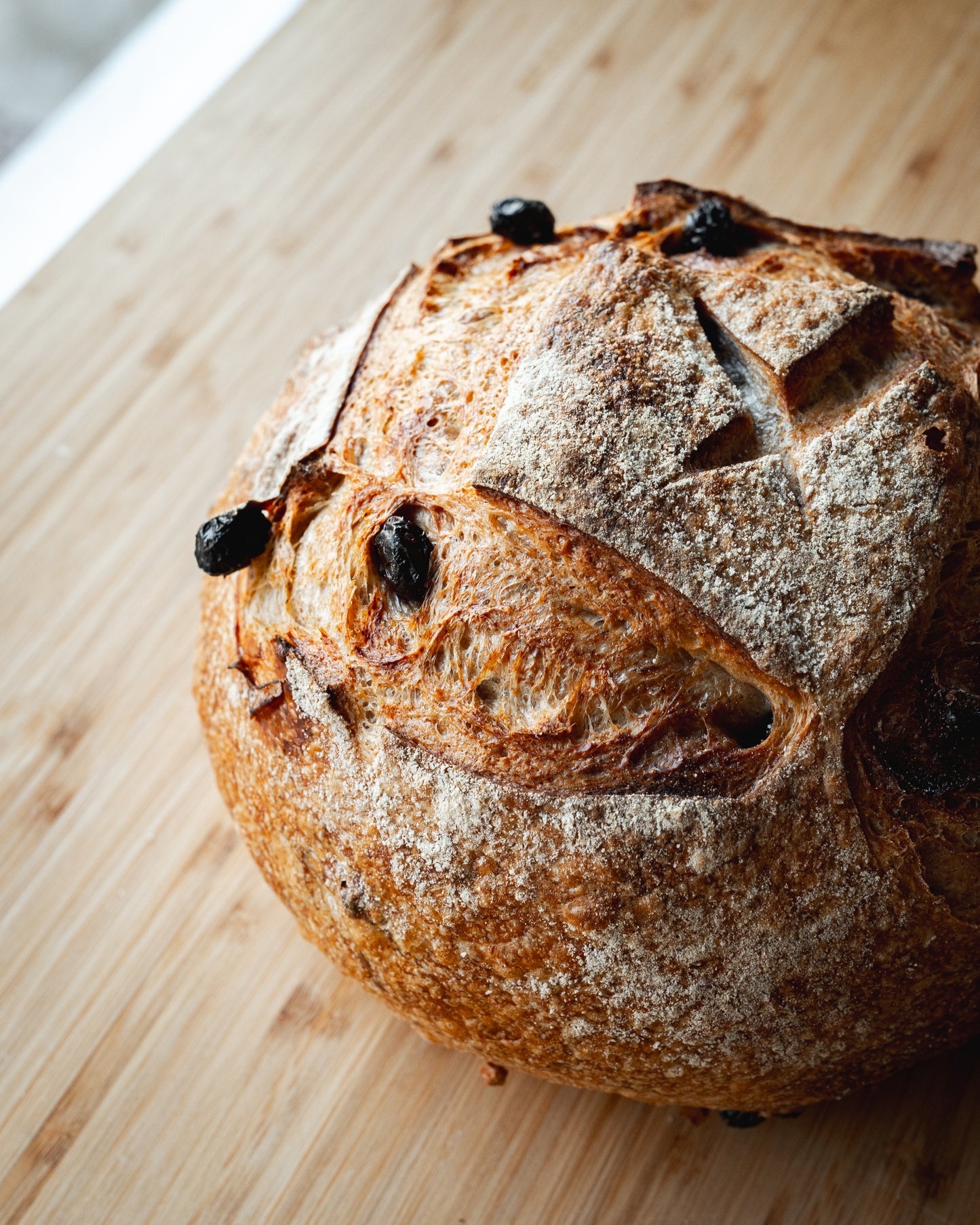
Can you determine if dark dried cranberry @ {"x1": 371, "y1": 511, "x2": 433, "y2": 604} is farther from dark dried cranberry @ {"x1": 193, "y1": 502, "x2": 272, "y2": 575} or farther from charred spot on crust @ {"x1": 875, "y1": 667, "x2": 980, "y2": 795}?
charred spot on crust @ {"x1": 875, "y1": 667, "x2": 980, "y2": 795}

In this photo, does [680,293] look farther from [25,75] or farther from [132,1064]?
[25,75]

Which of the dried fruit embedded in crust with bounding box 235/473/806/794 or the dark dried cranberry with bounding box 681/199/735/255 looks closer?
the dried fruit embedded in crust with bounding box 235/473/806/794

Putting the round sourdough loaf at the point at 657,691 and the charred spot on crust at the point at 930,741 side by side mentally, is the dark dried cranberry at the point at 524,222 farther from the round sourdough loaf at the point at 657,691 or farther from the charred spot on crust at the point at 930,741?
the charred spot on crust at the point at 930,741

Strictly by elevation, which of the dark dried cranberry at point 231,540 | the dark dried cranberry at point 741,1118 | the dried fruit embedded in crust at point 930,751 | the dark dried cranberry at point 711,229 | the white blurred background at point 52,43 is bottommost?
the dark dried cranberry at point 741,1118

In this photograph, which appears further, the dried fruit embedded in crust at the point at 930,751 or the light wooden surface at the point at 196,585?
the light wooden surface at the point at 196,585

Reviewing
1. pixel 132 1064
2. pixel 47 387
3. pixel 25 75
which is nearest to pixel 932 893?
pixel 132 1064

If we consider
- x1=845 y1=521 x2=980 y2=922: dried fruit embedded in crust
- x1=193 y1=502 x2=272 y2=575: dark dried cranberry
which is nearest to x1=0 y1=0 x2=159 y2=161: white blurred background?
x1=193 y1=502 x2=272 y2=575: dark dried cranberry

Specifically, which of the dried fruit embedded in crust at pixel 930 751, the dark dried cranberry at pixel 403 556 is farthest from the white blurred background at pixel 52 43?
the dried fruit embedded in crust at pixel 930 751
